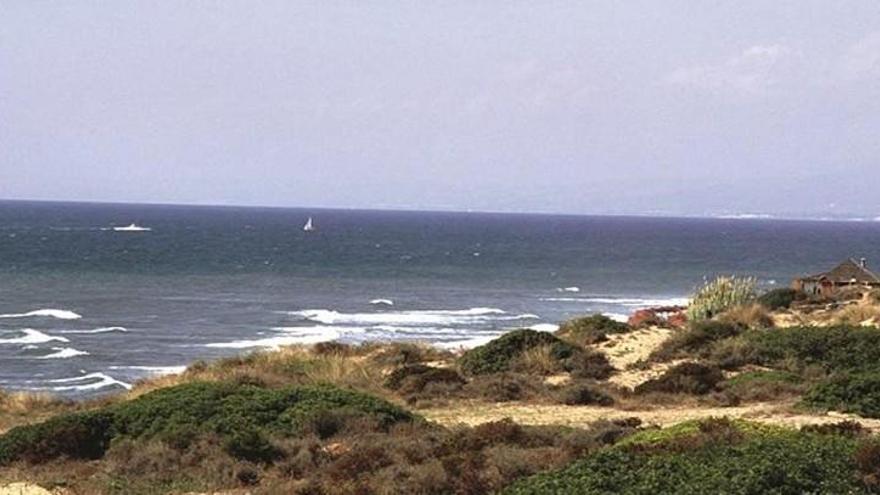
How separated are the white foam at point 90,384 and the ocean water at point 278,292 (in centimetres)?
6

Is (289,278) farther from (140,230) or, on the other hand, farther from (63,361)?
(140,230)

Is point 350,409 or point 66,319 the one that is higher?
point 350,409

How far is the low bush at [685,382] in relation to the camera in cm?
2025

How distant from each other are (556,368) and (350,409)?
9162 millimetres

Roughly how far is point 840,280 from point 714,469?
35085 millimetres

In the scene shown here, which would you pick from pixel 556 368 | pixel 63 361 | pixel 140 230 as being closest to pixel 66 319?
pixel 63 361

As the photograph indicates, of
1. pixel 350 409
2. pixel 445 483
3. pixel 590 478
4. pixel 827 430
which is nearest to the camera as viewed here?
pixel 590 478

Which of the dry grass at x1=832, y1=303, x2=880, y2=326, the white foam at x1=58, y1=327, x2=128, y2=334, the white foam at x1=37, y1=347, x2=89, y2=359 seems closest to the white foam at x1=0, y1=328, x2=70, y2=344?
the white foam at x1=58, y1=327, x2=128, y2=334

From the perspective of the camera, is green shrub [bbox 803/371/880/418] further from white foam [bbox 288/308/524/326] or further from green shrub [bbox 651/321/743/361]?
white foam [bbox 288/308/524/326]

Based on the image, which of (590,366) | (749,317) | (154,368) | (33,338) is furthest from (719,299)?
(33,338)

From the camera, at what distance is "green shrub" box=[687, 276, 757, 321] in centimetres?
3609

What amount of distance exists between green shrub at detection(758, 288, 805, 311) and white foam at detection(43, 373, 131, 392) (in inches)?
841

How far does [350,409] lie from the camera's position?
16.2 m

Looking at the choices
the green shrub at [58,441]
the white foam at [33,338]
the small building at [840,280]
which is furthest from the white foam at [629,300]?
the green shrub at [58,441]
